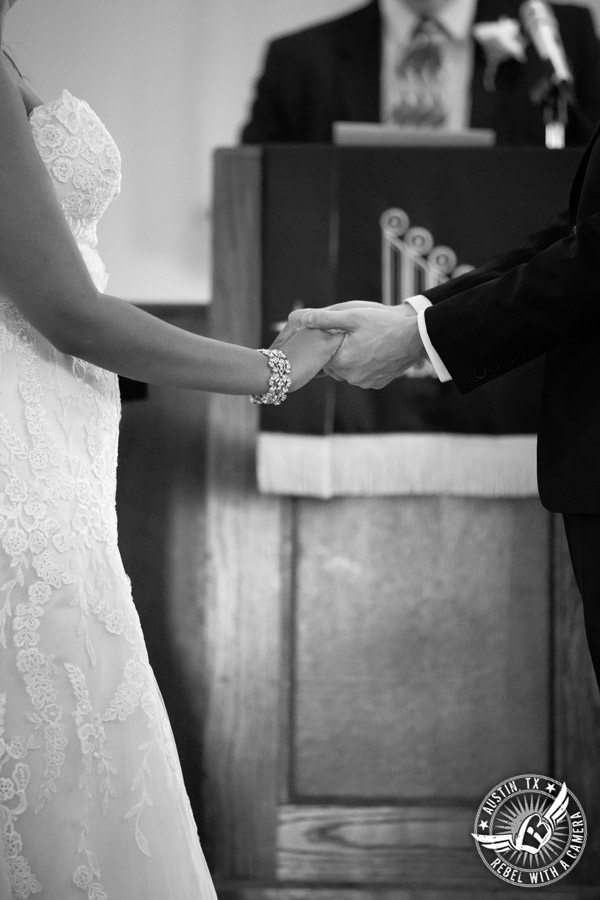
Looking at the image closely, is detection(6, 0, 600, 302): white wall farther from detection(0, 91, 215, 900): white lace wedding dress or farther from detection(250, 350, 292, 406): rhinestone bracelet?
detection(0, 91, 215, 900): white lace wedding dress

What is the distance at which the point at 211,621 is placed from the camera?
243 centimetres

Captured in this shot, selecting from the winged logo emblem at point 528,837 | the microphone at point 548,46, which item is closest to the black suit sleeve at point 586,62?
the microphone at point 548,46

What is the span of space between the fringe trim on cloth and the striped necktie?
1.05 meters

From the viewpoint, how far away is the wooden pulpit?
2.39 metres

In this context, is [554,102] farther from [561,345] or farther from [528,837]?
[528,837]

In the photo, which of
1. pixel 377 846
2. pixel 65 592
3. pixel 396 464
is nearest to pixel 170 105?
pixel 396 464

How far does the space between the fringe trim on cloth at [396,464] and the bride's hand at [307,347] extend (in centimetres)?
43

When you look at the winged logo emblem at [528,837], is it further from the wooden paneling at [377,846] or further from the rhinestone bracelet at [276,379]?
the rhinestone bracelet at [276,379]

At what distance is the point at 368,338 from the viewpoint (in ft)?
6.32

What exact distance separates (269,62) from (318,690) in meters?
1.69

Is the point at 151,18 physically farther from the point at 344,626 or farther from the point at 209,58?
the point at 344,626

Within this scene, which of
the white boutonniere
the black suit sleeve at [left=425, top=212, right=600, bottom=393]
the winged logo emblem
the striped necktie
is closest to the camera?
the black suit sleeve at [left=425, top=212, right=600, bottom=393]

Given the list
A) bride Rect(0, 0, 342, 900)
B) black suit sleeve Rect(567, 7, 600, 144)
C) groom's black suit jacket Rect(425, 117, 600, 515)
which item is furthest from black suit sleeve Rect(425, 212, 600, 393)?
black suit sleeve Rect(567, 7, 600, 144)

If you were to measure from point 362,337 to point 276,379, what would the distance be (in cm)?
31
